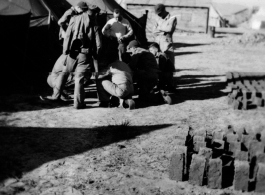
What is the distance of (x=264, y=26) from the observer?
4744 centimetres

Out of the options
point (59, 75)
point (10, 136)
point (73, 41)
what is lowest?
point (10, 136)

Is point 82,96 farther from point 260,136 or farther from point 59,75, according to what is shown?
point 260,136

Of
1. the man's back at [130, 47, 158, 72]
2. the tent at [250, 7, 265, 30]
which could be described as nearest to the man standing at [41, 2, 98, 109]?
the man's back at [130, 47, 158, 72]

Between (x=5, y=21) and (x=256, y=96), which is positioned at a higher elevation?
(x=5, y=21)

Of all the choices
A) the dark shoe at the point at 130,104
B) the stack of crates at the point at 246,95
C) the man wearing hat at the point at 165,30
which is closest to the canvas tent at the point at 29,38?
the dark shoe at the point at 130,104

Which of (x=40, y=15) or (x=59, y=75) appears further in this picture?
(x=40, y=15)

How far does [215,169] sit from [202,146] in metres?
0.52

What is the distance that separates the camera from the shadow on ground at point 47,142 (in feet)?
14.4

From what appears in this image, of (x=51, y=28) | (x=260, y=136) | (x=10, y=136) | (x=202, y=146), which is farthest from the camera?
(x=51, y=28)

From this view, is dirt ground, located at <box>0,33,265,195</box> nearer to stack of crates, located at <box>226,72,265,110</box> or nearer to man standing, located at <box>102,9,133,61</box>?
stack of crates, located at <box>226,72,265,110</box>

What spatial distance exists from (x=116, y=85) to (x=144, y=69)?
982 mm

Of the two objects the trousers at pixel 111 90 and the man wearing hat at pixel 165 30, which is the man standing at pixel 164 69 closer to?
the man wearing hat at pixel 165 30

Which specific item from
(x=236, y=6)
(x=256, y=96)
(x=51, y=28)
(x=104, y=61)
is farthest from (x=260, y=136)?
(x=236, y=6)

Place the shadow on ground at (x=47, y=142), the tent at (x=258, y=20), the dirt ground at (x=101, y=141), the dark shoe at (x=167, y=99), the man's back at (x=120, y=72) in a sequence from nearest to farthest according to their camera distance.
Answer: the dirt ground at (x=101, y=141), the shadow on ground at (x=47, y=142), the man's back at (x=120, y=72), the dark shoe at (x=167, y=99), the tent at (x=258, y=20)
